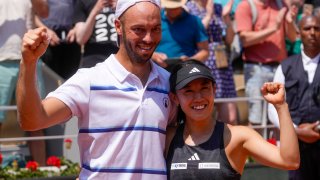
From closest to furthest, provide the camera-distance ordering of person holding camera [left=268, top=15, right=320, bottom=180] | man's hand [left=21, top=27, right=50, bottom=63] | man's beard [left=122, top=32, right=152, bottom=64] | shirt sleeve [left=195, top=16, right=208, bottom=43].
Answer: man's hand [left=21, top=27, right=50, bottom=63] < man's beard [left=122, top=32, right=152, bottom=64] < person holding camera [left=268, top=15, right=320, bottom=180] < shirt sleeve [left=195, top=16, right=208, bottom=43]

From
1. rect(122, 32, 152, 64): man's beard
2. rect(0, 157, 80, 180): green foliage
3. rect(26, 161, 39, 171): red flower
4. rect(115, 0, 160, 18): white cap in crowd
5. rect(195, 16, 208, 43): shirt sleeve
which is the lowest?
rect(0, 157, 80, 180): green foliage

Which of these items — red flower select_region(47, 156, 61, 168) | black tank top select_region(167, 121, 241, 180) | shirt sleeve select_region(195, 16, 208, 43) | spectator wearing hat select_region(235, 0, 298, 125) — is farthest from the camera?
spectator wearing hat select_region(235, 0, 298, 125)

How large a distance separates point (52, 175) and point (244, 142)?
3990 mm

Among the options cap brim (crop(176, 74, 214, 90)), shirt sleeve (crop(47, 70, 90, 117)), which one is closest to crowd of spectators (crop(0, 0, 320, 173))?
cap brim (crop(176, 74, 214, 90))

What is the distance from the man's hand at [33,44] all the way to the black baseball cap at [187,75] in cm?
95

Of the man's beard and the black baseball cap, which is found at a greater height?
the man's beard

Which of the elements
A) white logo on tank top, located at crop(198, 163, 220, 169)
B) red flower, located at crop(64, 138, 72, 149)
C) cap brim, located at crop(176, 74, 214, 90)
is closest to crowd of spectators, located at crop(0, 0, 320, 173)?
red flower, located at crop(64, 138, 72, 149)

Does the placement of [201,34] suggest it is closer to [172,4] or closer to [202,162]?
[172,4]

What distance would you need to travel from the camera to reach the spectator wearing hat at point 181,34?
897 centimetres

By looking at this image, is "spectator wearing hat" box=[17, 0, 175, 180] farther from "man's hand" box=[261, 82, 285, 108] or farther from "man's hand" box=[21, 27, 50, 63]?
"man's hand" box=[261, 82, 285, 108]

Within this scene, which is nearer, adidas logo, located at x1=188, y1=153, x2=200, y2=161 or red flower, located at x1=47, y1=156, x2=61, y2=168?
adidas logo, located at x1=188, y1=153, x2=200, y2=161

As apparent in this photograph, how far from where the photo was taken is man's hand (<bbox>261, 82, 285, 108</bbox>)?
468 cm

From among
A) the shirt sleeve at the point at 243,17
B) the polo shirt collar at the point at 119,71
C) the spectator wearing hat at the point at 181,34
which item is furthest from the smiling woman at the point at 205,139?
the shirt sleeve at the point at 243,17

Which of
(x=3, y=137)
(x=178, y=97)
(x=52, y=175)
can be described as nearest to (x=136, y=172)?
(x=178, y=97)
